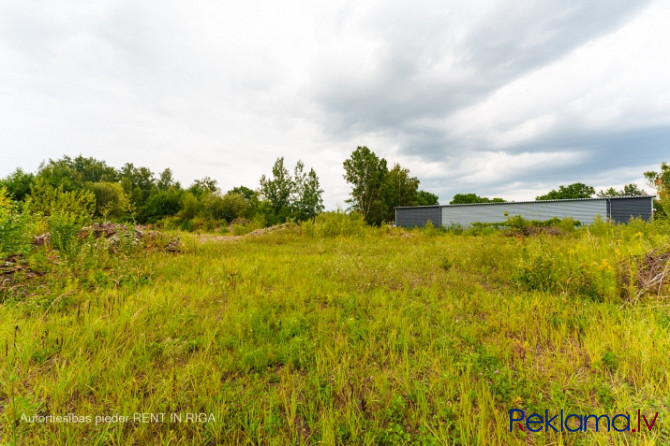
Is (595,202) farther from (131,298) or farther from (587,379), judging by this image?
(131,298)

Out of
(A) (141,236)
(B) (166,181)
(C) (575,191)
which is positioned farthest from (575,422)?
(C) (575,191)

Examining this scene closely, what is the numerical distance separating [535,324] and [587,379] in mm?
928

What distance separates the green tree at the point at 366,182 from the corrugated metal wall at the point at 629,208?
22.5 meters

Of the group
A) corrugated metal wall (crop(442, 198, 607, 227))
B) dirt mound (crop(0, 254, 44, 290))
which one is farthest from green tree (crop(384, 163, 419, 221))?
dirt mound (crop(0, 254, 44, 290))

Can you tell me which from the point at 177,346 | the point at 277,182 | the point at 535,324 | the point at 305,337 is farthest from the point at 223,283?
the point at 277,182

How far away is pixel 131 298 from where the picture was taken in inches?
125

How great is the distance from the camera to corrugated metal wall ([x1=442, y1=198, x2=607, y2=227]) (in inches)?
896

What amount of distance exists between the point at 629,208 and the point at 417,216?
62.9ft

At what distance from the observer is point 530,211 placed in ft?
80.6

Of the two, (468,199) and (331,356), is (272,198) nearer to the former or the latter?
(331,356)

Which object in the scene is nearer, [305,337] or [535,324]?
[305,337]

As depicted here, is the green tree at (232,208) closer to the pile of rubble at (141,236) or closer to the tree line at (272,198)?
the tree line at (272,198)

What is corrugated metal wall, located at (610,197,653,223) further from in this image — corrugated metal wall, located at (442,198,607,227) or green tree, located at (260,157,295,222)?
green tree, located at (260,157,295,222)

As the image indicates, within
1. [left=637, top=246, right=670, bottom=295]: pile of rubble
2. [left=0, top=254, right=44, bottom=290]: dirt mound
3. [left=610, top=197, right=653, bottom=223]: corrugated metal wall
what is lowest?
[left=637, top=246, right=670, bottom=295]: pile of rubble
